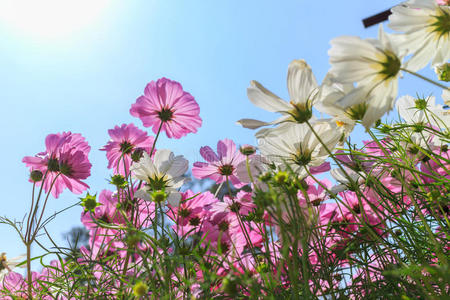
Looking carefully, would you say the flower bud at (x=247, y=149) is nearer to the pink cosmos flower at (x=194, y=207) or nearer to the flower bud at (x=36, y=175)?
the pink cosmos flower at (x=194, y=207)

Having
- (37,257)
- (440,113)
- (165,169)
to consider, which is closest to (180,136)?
(165,169)

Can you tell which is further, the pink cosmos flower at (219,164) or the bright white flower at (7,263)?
the pink cosmos flower at (219,164)

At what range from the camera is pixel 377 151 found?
2.15 ft

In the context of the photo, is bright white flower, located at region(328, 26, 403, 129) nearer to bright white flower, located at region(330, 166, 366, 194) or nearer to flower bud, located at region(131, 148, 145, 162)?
bright white flower, located at region(330, 166, 366, 194)

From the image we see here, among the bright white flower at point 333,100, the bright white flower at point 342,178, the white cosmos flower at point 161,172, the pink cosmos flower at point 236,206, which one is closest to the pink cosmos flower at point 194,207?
the pink cosmos flower at point 236,206

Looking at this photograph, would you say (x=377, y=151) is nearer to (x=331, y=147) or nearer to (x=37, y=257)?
(x=331, y=147)

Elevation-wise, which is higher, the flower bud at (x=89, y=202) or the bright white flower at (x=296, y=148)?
the flower bud at (x=89, y=202)

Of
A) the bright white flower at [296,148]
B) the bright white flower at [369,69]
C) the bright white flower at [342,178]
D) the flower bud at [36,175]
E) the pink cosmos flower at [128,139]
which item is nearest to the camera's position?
the bright white flower at [369,69]

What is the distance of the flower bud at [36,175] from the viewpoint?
638 millimetres

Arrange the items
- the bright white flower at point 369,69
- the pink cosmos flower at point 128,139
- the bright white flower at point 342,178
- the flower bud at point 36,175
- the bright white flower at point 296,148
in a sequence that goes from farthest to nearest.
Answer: the pink cosmos flower at point 128,139, the flower bud at point 36,175, the bright white flower at point 342,178, the bright white flower at point 296,148, the bright white flower at point 369,69

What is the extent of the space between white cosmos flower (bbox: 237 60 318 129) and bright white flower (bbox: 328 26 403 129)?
0.07 meters

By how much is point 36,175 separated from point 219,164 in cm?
33

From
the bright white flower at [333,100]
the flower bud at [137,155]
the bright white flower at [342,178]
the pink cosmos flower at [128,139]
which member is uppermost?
the pink cosmos flower at [128,139]

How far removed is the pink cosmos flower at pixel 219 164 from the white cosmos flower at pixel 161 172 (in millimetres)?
143
